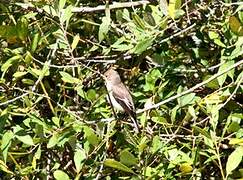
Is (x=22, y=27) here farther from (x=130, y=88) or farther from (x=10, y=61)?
(x=130, y=88)

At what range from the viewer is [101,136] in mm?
2141

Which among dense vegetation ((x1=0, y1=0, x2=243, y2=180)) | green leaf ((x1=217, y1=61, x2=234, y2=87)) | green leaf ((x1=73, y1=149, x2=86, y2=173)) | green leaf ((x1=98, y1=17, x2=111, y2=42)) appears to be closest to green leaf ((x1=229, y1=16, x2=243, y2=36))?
dense vegetation ((x1=0, y1=0, x2=243, y2=180))

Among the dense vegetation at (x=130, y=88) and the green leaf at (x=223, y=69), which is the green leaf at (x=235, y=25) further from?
the green leaf at (x=223, y=69)

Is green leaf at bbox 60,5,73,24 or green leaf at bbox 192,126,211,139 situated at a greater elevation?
green leaf at bbox 60,5,73,24

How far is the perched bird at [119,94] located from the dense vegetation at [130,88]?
0.03m

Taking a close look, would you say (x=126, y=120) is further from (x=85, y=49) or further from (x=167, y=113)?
(x=85, y=49)

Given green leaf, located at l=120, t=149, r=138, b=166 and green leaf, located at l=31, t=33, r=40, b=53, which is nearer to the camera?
green leaf, located at l=120, t=149, r=138, b=166

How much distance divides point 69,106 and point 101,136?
35 cm

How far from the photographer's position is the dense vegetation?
212 centimetres

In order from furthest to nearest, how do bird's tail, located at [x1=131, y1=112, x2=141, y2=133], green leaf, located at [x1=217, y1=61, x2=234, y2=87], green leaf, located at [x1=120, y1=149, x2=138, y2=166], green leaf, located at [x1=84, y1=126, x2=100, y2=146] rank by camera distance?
bird's tail, located at [x1=131, y1=112, x2=141, y2=133] → green leaf, located at [x1=217, y1=61, x2=234, y2=87] → green leaf, located at [x1=84, y1=126, x2=100, y2=146] → green leaf, located at [x1=120, y1=149, x2=138, y2=166]

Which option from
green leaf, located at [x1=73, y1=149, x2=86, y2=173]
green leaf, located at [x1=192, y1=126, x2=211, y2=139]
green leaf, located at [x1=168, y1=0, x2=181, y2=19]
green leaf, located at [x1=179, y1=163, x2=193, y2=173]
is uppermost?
green leaf, located at [x1=168, y1=0, x2=181, y2=19]

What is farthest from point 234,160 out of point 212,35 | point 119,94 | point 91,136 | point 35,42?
point 119,94

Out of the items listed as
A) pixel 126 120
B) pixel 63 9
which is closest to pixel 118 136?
pixel 126 120

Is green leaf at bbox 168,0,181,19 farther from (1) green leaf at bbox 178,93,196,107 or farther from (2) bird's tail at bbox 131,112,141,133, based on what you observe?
(2) bird's tail at bbox 131,112,141,133
